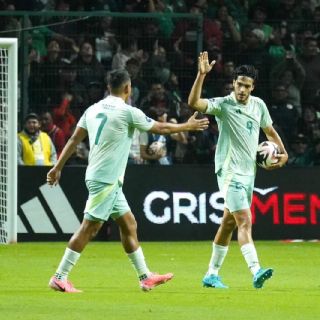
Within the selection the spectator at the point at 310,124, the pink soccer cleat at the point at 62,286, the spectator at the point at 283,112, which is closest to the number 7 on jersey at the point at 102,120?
the pink soccer cleat at the point at 62,286

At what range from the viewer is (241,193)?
41.2 ft

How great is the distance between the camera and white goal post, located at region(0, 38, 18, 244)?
18.5 meters

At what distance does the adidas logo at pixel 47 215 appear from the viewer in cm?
1942

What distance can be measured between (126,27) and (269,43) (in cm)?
317

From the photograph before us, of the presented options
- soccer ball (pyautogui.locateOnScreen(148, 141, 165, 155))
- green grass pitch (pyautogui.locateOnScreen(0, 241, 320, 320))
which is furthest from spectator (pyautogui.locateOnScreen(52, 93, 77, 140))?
green grass pitch (pyautogui.locateOnScreen(0, 241, 320, 320))

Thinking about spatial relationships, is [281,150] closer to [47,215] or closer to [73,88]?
[47,215]

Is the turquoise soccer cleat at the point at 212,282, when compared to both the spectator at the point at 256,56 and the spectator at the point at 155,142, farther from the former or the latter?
the spectator at the point at 256,56

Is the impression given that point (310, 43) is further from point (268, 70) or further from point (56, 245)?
point (56, 245)

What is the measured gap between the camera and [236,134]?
1272 cm

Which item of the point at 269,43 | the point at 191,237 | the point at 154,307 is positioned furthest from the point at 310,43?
the point at 154,307

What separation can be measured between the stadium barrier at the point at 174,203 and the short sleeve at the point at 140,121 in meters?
7.76

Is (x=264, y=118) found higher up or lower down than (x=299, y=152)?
higher up

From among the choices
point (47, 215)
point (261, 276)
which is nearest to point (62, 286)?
point (261, 276)

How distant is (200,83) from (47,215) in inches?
309
